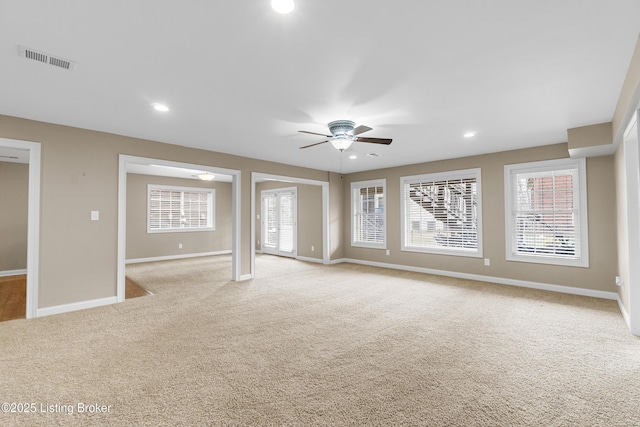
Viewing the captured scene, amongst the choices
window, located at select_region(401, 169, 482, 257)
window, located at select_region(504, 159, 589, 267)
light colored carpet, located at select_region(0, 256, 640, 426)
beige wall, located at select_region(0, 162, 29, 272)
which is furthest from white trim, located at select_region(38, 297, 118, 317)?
window, located at select_region(504, 159, 589, 267)

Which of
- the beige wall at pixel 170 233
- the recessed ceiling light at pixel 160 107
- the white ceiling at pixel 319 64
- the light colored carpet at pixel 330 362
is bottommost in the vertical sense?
the light colored carpet at pixel 330 362

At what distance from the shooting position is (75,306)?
153 inches

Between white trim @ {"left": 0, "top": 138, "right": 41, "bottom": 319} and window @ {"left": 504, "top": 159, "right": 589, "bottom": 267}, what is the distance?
7.05 metres

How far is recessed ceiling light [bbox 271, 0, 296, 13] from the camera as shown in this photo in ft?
5.47

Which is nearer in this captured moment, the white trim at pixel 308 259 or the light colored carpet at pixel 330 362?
the light colored carpet at pixel 330 362

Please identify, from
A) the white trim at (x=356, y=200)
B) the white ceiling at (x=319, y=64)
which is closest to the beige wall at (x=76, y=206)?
the white ceiling at (x=319, y=64)

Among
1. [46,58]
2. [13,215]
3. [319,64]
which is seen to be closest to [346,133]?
[319,64]

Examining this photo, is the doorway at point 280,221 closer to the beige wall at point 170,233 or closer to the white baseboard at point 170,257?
the beige wall at point 170,233

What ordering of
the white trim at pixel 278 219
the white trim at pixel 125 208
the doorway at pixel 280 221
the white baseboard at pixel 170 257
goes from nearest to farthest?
the white trim at pixel 125 208 → the white baseboard at pixel 170 257 → the white trim at pixel 278 219 → the doorway at pixel 280 221

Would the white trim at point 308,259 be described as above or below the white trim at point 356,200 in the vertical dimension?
below

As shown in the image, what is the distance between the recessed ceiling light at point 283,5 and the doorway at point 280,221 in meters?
6.98

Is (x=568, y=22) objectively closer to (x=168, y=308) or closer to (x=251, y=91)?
(x=251, y=91)

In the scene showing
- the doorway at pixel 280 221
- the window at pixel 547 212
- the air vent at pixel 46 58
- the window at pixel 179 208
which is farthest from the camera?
the doorway at pixel 280 221

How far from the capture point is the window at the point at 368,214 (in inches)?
289
